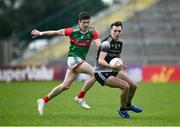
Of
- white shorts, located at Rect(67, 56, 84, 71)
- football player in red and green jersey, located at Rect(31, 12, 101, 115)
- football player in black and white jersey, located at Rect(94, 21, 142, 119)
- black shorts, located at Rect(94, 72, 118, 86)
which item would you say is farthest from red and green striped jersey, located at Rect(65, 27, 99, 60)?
black shorts, located at Rect(94, 72, 118, 86)

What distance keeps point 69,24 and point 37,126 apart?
28.7 m

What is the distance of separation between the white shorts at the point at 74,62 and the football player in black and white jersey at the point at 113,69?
2.71 ft

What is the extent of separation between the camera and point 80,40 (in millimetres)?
16078

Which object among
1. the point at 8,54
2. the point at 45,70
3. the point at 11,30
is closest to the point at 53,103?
the point at 45,70

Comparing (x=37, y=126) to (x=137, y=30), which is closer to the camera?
(x=37, y=126)

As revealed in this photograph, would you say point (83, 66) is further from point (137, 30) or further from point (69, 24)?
point (137, 30)

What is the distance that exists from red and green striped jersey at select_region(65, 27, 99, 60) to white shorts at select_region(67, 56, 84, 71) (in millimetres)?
111

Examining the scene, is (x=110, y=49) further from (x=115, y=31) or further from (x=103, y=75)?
(x=103, y=75)

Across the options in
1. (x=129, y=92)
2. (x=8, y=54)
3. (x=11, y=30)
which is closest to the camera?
(x=129, y=92)

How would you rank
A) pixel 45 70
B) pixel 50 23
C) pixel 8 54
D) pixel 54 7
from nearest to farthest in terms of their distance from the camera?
pixel 45 70 < pixel 50 23 < pixel 8 54 < pixel 54 7

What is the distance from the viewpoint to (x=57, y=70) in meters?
39.2

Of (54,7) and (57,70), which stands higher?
(54,7)

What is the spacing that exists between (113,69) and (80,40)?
159cm

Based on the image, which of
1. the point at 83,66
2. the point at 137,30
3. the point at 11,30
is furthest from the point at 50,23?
the point at 83,66
